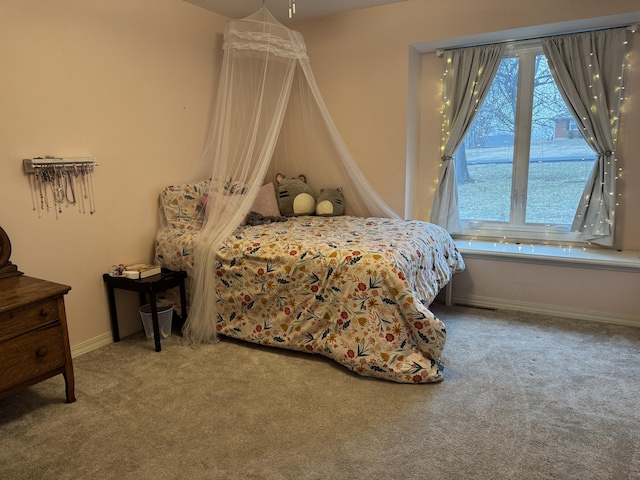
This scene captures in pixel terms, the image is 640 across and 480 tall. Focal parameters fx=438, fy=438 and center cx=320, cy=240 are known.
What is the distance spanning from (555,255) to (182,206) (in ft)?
9.59

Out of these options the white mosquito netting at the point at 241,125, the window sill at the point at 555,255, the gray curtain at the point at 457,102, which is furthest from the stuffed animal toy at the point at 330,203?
the window sill at the point at 555,255

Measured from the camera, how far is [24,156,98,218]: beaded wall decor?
2617 mm

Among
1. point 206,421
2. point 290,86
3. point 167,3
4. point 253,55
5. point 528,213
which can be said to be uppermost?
point 167,3

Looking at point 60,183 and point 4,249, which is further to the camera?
point 60,183

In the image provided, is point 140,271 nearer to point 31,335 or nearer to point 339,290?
point 31,335

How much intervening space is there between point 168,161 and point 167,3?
1201mm

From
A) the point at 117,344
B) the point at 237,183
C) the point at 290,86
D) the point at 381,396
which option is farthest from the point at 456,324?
the point at 117,344

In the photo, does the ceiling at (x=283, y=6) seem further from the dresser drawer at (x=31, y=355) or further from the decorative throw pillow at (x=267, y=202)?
the dresser drawer at (x=31, y=355)

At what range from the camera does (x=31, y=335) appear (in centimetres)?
213

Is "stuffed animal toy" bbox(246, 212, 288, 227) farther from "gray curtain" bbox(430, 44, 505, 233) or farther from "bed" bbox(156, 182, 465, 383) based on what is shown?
"gray curtain" bbox(430, 44, 505, 233)

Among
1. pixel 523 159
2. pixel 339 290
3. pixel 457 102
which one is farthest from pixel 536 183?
pixel 339 290

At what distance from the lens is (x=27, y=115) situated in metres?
2.56

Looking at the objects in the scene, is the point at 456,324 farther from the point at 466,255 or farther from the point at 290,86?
the point at 290,86

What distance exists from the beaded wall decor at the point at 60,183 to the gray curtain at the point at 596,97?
3607 mm
